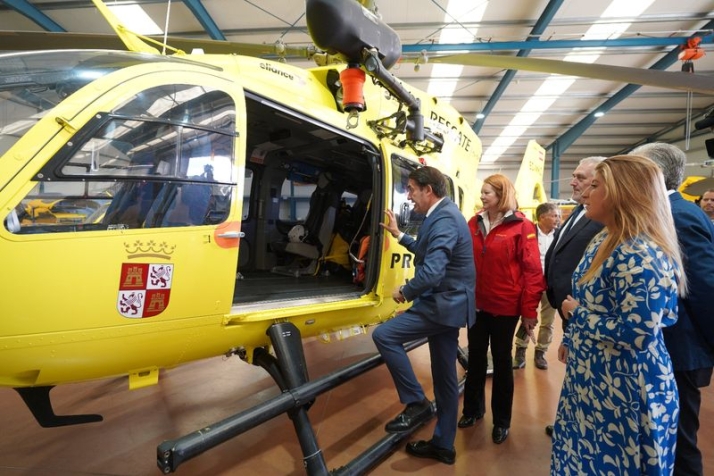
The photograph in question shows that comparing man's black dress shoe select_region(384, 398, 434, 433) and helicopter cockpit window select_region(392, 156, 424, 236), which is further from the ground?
helicopter cockpit window select_region(392, 156, 424, 236)

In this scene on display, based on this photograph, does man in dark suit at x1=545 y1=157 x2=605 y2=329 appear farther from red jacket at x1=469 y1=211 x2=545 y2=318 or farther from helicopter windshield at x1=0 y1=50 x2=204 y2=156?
helicopter windshield at x1=0 y1=50 x2=204 y2=156

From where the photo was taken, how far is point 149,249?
1.63 meters

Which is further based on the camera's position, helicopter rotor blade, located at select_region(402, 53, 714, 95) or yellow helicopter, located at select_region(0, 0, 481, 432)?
helicopter rotor blade, located at select_region(402, 53, 714, 95)

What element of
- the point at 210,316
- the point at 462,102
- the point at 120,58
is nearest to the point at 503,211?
the point at 210,316

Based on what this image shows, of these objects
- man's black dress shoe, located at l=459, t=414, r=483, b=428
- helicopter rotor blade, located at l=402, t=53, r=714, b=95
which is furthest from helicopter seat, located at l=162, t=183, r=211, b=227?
helicopter rotor blade, located at l=402, t=53, r=714, b=95

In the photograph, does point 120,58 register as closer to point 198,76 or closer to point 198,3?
point 198,76

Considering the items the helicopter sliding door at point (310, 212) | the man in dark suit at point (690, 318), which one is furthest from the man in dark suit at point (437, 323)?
the helicopter sliding door at point (310, 212)

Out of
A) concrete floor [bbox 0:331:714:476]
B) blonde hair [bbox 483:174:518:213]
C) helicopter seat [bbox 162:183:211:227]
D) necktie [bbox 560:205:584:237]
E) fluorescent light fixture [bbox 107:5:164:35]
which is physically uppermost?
fluorescent light fixture [bbox 107:5:164:35]

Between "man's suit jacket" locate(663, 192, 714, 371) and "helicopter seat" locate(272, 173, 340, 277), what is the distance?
3177 mm

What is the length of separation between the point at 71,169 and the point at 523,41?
8.66 m

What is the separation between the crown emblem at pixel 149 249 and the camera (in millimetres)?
1577

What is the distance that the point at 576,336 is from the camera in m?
1.49

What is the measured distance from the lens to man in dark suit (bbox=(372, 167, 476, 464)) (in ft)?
7.11

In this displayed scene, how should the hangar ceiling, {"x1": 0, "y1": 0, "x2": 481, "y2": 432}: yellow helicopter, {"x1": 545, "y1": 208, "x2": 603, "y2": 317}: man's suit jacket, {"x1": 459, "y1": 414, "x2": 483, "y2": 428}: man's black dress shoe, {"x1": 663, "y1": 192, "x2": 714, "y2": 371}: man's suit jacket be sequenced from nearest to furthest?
{"x1": 0, "y1": 0, "x2": 481, "y2": 432}: yellow helicopter
{"x1": 663, "y1": 192, "x2": 714, "y2": 371}: man's suit jacket
{"x1": 545, "y1": 208, "x2": 603, "y2": 317}: man's suit jacket
{"x1": 459, "y1": 414, "x2": 483, "y2": 428}: man's black dress shoe
the hangar ceiling
